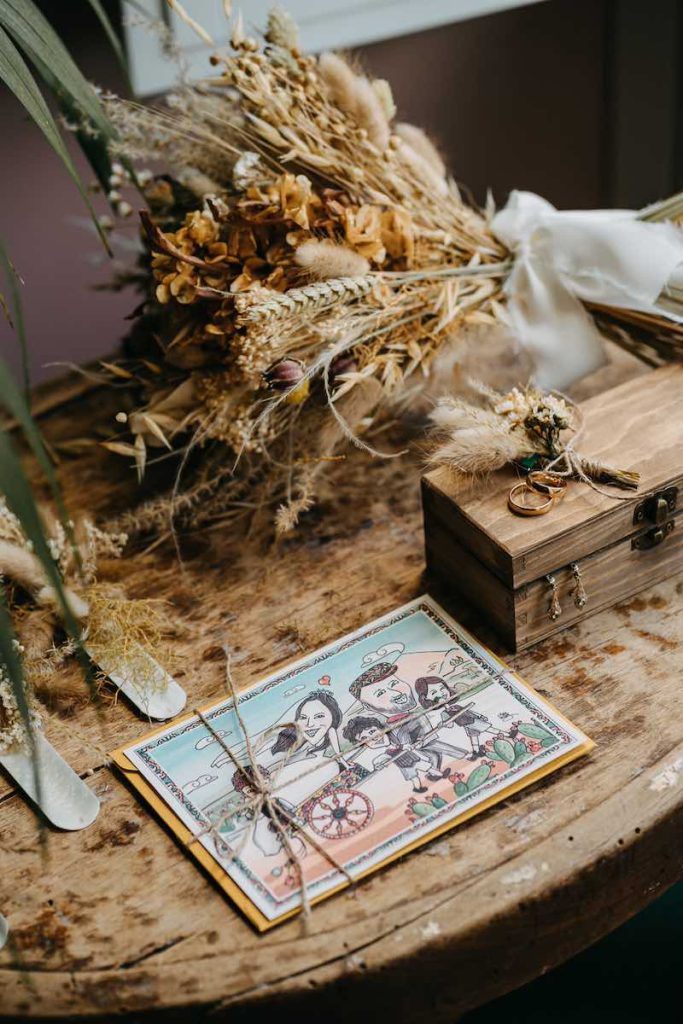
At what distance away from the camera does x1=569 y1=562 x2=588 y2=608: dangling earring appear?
95 cm

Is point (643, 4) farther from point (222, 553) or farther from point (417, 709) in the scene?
point (417, 709)

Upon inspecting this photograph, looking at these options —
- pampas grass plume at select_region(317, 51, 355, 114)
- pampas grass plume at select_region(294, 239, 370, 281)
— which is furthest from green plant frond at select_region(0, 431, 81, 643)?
pampas grass plume at select_region(317, 51, 355, 114)

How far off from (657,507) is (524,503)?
129mm

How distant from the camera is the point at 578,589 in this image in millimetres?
967

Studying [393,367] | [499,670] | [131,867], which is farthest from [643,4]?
[131,867]

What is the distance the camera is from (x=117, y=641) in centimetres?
102

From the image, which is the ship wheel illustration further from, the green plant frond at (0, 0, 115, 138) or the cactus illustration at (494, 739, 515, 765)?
the green plant frond at (0, 0, 115, 138)

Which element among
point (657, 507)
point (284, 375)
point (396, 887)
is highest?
point (284, 375)

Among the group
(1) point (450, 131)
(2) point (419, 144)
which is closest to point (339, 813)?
(2) point (419, 144)

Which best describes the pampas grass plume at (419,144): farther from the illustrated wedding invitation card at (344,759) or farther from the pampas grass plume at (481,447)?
the illustrated wedding invitation card at (344,759)

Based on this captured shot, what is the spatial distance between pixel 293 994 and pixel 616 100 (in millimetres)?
1818

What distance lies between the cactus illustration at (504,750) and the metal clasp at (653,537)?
9.4 inches

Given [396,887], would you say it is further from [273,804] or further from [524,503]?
[524,503]

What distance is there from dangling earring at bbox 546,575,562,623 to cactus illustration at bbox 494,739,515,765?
0.47 ft
